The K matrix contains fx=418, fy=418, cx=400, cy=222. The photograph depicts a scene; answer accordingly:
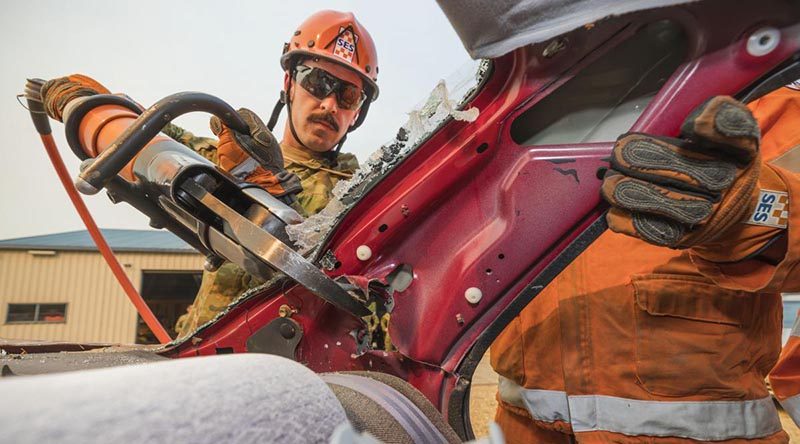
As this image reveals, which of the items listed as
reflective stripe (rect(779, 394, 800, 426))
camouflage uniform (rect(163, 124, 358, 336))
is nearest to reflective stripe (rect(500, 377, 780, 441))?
reflective stripe (rect(779, 394, 800, 426))

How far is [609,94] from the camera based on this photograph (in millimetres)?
777

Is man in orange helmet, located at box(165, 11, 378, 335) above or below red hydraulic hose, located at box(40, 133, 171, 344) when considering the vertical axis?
above

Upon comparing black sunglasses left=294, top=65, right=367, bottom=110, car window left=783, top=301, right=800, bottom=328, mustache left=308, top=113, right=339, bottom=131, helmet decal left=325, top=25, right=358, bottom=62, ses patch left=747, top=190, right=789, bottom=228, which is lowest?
car window left=783, top=301, right=800, bottom=328

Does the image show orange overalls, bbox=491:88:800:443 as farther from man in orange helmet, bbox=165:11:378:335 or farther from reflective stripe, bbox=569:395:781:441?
man in orange helmet, bbox=165:11:378:335

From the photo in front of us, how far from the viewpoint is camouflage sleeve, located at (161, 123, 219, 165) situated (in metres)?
1.95

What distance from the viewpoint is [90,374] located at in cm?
25

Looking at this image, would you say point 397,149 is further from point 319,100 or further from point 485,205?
point 319,100

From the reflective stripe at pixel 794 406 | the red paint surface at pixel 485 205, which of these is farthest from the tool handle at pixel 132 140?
the reflective stripe at pixel 794 406

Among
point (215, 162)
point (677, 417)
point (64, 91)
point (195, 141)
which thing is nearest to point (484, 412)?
point (677, 417)

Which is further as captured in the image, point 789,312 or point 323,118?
point 789,312

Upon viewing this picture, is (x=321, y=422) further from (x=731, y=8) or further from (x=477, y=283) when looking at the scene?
(x=731, y=8)

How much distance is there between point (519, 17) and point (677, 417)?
0.99 meters

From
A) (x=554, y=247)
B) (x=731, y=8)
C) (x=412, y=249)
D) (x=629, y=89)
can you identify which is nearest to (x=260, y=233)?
(x=412, y=249)

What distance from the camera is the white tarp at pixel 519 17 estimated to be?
60cm
